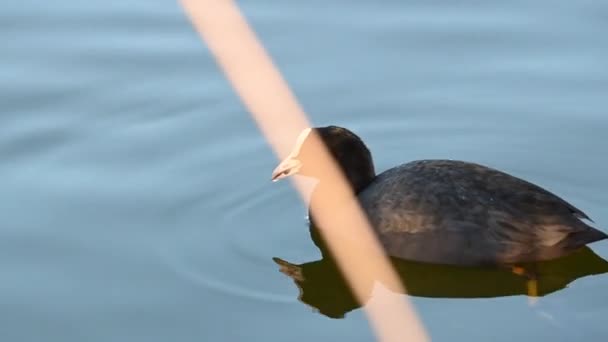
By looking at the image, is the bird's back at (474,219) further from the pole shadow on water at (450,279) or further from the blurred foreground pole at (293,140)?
the blurred foreground pole at (293,140)

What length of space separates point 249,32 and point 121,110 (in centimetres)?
138

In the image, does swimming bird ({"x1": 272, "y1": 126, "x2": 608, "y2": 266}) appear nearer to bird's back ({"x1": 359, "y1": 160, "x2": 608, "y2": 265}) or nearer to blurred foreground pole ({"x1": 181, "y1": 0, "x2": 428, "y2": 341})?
bird's back ({"x1": 359, "y1": 160, "x2": 608, "y2": 265})

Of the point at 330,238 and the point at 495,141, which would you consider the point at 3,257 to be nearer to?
the point at 330,238

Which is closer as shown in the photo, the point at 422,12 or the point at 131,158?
the point at 131,158

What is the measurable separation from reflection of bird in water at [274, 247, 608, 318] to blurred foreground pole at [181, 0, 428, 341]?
80 millimetres

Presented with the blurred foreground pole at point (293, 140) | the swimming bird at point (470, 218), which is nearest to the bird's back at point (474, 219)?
the swimming bird at point (470, 218)

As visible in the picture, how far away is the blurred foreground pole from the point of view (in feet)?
23.0

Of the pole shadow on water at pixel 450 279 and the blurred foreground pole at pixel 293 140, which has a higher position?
the blurred foreground pole at pixel 293 140

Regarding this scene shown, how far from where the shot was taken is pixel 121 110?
358 inches

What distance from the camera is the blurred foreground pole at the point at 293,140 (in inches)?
277

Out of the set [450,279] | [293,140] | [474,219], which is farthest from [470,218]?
[293,140]

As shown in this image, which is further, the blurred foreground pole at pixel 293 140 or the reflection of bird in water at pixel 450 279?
the reflection of bird in water at pixel 450 279

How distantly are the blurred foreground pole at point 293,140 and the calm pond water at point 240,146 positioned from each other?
94 mm

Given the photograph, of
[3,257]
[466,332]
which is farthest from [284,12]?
[466,332]
